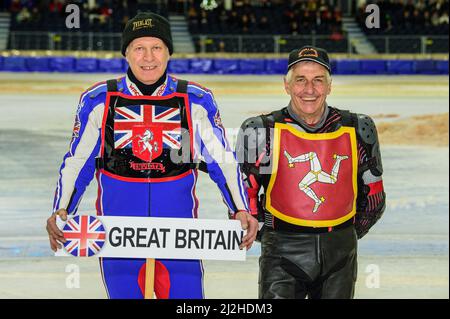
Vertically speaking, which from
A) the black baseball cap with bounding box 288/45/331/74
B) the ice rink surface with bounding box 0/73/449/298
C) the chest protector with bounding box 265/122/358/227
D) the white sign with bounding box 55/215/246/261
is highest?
the black baseball cap with bounding box 288/45/331/74

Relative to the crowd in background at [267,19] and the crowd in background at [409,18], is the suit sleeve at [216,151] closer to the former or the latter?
the crowd in background at [267,19]

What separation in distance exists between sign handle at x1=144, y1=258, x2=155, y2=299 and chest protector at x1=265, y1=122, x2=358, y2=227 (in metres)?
0.57

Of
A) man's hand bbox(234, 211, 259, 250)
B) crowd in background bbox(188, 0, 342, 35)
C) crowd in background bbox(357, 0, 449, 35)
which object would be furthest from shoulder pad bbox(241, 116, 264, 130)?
crowd in background bbox(357, 0, 449, 35)

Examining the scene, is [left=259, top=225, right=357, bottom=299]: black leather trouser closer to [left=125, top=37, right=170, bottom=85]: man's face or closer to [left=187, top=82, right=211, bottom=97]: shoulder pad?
[left=187, top=82, right=211, bottom=97]: shoulder pad

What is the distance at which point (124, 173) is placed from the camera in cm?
359

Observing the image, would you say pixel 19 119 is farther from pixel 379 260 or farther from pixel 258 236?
pixel 258 236

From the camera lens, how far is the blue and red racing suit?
356 cm

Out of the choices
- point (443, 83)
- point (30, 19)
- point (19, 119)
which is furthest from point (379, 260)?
point (30, 19)

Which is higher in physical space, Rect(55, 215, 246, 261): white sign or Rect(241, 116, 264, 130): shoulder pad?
Rect(241, 116, 264, 130): shoulder pad

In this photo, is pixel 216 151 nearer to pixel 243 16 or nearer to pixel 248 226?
pixel 248 226

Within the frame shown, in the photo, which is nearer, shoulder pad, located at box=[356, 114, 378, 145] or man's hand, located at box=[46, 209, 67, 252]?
man's hand, located at box=[46, 209, 67, 252]

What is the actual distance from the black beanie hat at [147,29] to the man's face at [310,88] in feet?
1.70

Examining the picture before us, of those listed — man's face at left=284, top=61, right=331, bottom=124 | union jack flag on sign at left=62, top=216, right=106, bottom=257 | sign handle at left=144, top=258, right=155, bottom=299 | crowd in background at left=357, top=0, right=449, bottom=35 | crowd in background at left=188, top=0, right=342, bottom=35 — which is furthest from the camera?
crowd in background at left=357, top=0, right=449, bottom=35

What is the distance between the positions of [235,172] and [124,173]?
0.43 metres
